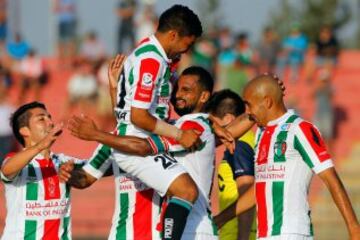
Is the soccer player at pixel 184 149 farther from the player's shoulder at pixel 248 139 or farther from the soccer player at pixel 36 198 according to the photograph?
the player's shoulder at pixel 248 139

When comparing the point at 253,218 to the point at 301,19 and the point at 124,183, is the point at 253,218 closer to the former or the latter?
the point at 124,183

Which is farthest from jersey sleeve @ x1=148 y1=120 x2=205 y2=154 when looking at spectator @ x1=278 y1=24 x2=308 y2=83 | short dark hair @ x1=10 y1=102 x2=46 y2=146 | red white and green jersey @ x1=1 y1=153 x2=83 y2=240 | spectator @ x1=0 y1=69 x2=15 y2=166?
spectator @ x1=278 y1=24 x2=308 y2=83

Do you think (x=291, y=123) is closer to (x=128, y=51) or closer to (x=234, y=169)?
(x=234, y=169)

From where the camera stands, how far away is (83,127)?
9758mm

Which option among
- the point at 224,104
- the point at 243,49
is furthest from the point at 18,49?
the point at 224,104

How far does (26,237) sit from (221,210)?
70.7 inches

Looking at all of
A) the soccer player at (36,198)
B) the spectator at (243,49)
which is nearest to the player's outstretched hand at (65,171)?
the soccer player at (36,198)

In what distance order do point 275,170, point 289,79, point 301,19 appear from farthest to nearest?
1. point 301,19
2. point 289,79
3. point 275,170

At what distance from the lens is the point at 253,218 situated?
1083 cm

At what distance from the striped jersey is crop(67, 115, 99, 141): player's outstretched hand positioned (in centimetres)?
48

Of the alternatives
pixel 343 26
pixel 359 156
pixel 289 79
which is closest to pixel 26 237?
pixel 359 156

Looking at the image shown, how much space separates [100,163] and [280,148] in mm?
1702

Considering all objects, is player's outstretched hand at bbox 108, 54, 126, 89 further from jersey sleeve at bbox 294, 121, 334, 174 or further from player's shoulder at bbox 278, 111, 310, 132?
jersey sleeve at bbox 294, 121, 334, 174

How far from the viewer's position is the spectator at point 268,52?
27.7 m
